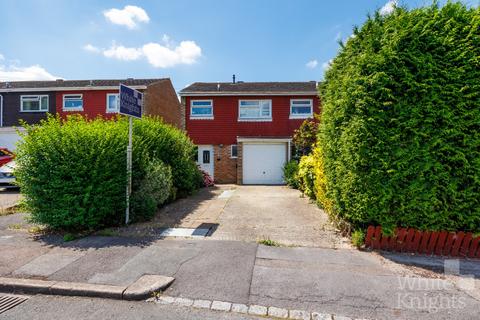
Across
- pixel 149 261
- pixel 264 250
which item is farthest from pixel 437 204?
pixel 149 261

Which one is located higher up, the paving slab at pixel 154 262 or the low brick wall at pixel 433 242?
the low brick wall at pixel 433 242

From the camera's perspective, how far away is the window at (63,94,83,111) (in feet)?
54.5

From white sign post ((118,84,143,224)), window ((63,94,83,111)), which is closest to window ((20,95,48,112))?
window ((63,94,83,111))

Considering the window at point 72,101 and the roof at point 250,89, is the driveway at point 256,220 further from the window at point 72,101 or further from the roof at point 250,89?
the window at point 72,101

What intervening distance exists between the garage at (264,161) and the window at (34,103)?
13.9m

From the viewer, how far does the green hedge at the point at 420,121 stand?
411 centimetres

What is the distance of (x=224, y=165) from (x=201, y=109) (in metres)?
3.58

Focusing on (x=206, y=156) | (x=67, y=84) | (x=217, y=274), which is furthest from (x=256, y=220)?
(x=67, y=84)

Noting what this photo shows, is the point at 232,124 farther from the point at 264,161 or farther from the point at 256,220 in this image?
the point at 256,220

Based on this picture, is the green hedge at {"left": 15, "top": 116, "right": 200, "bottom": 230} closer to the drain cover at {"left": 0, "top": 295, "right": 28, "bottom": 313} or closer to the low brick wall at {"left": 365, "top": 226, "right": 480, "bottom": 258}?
the drain cover at {"left": 0, "top": 295, "right": 28, "bottom": 313}

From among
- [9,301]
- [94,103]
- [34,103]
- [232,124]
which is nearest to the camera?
[9,301]

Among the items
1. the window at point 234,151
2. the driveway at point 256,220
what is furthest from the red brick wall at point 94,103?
the driveway at point 256,220

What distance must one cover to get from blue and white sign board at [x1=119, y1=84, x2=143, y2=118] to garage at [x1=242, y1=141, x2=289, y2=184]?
27.5 feet

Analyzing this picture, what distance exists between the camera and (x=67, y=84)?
1817cm
